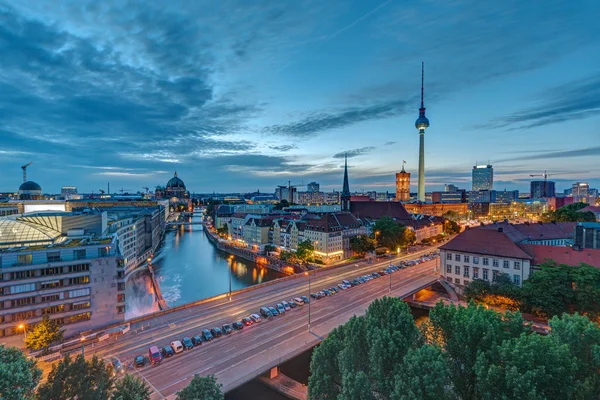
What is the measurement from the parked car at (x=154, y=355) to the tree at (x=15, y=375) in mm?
9620

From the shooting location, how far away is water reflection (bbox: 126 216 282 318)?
50406mm

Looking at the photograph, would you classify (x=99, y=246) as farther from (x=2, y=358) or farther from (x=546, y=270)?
(x=546, y=270)

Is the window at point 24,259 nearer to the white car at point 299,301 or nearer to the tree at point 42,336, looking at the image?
the tree at point 42,336

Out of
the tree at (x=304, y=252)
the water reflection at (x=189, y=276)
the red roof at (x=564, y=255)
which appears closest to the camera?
the red roof at (x=564, y=255)

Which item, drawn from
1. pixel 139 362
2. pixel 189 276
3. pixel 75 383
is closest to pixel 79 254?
pixel 139 362

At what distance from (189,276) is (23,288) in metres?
33.2

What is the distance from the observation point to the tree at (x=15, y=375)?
43.3ft

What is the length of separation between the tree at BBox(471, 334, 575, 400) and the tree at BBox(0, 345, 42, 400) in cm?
2186

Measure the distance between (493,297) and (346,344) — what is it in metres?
29.6

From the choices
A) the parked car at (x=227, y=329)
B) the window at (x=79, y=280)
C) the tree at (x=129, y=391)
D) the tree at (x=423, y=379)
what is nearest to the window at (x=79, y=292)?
the window at (x=79, y=280)

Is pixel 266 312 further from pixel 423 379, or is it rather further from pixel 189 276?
pixel 189 276

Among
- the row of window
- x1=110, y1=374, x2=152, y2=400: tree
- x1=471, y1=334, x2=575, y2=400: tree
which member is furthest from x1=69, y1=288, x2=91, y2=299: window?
the row of window

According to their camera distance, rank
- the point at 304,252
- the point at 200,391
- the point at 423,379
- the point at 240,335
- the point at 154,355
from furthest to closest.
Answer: the point at 304,252, the point at 240,335, the point at 154,355, the point at 200,391, the point at 423,379

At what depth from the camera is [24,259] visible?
31453 millimetres
